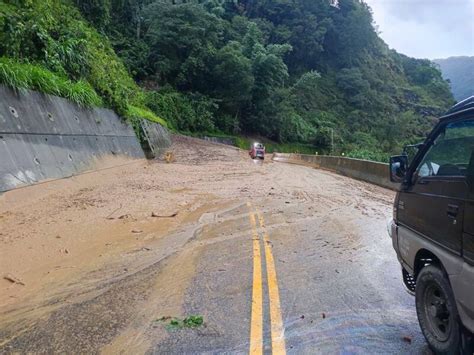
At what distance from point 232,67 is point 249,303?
177 ft

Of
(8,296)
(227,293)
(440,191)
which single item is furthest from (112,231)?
(440,191)

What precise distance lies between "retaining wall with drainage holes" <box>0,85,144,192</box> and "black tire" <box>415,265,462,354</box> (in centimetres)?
819

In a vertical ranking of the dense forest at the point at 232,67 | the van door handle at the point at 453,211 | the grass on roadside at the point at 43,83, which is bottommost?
the van door handle at the point at 453,211

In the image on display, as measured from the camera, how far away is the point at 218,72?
5653 cm

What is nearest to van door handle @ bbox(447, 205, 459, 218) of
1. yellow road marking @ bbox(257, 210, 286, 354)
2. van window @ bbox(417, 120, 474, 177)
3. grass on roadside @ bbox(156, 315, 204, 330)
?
van window @ bbox(417, 120, 474, 177)

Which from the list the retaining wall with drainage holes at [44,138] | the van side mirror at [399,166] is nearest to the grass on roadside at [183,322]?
the van side mirror at [399,166]

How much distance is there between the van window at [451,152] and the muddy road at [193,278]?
1.66 m

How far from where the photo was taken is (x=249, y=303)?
4738mm

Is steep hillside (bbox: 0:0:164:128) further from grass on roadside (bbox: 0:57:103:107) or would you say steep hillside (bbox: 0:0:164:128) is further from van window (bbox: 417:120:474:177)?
van window (bbox: 417:120:474:177)

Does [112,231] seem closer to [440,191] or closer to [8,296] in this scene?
[8,296]

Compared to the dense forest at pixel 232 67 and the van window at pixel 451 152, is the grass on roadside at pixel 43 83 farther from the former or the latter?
the van window at pixel 451 152

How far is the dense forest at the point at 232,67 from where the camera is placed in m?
15.2

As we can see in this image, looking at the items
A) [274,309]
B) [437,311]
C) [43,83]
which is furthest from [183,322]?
[43,83]

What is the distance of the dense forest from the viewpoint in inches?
599
